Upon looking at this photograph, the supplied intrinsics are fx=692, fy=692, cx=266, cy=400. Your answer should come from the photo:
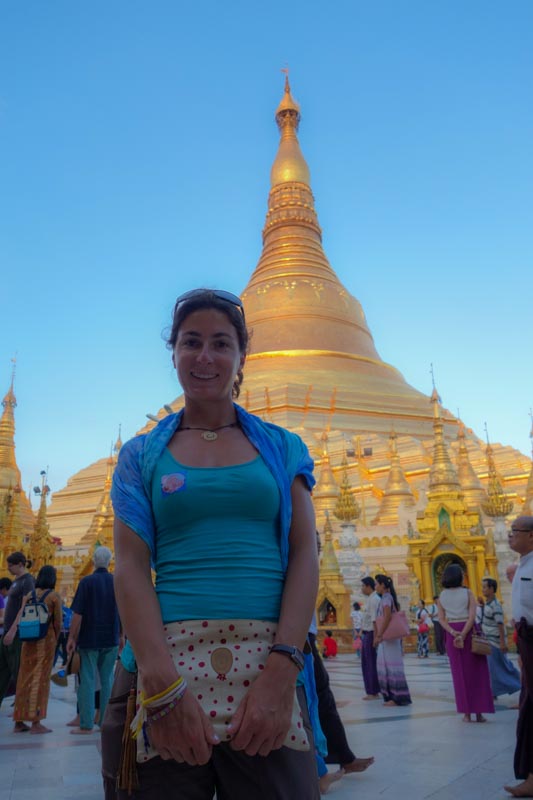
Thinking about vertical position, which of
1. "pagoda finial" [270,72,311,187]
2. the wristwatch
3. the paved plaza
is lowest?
the paved plaza

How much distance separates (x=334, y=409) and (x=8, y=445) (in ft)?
48.7

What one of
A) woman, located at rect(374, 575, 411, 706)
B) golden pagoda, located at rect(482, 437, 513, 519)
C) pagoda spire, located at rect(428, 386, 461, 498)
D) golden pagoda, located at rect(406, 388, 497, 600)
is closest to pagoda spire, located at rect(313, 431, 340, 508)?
pagoda spire, located at rect(428, 386, 461, 498)

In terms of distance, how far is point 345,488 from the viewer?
21.3 meters

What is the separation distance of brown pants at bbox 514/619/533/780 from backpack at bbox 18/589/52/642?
406 cm

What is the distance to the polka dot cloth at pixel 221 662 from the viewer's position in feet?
5.08

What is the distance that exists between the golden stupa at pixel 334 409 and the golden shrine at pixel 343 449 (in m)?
0.06

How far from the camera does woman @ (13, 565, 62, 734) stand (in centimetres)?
588

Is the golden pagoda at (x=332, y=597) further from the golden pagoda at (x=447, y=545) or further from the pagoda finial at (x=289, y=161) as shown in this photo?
the pagoda finial at (x=289, y=161)

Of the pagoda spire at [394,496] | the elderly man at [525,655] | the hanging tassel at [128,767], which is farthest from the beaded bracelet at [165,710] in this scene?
the pagoda spire at [394,496]

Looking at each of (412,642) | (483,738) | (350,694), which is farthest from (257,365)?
(483,738)

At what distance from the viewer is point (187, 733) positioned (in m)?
1.50

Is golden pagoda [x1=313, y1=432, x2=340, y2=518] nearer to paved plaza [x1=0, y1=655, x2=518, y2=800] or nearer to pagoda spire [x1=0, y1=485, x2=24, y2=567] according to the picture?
pagoda spire [x1=0, y1=485, x2=24, y2=567]

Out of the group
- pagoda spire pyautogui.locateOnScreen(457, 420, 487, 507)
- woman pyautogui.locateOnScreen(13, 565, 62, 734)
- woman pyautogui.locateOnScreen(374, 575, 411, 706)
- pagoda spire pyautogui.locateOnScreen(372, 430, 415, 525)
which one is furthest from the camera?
pagoda spire pyautogui.locateOnScreen(372, 430, 415, 525)

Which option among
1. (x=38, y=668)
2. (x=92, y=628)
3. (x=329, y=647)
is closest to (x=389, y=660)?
(x=92, y=628)
